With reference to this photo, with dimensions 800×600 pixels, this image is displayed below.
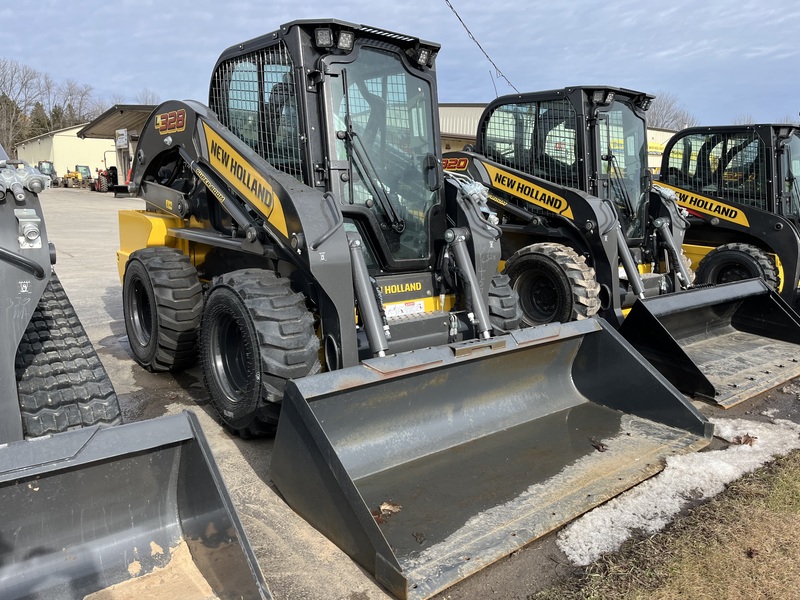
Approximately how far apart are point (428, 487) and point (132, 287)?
11.5 feet

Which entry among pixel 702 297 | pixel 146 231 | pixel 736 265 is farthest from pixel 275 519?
pixel 736 265

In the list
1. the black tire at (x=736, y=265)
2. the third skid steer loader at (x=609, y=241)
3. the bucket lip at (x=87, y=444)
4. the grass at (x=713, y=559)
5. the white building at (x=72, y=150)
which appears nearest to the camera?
the bucket lip at (x=87, y=444)

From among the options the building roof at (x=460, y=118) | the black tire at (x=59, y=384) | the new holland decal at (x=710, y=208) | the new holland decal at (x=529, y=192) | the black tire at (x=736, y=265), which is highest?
the building roof at (x=460, y=118)

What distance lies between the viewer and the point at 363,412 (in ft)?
11.2

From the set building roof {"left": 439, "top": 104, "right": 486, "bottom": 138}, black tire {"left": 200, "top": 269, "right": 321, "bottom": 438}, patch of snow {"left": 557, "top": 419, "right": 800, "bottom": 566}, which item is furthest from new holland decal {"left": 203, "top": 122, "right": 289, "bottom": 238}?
building roof {"left": 439, "top": 104, "right": 486, "bottom": 138}

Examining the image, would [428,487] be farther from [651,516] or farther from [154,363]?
[154,363]

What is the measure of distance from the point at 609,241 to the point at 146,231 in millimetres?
4287

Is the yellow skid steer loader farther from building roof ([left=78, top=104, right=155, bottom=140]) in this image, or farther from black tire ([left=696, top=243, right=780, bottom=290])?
building roof ([left=78, top=104, right=155, bottom=140])

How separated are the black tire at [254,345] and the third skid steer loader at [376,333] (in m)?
0.01

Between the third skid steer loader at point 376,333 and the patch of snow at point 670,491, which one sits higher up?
the third skid steer loader at point 376,333

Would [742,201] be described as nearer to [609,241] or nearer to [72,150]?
[609,241]

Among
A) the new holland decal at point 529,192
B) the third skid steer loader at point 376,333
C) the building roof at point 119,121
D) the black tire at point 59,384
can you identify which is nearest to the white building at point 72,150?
the building roof at point 119,121

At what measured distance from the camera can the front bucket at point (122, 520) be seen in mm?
2178

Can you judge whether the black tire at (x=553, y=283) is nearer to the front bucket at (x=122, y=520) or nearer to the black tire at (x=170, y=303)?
the black tire at (x=170, y=303)
